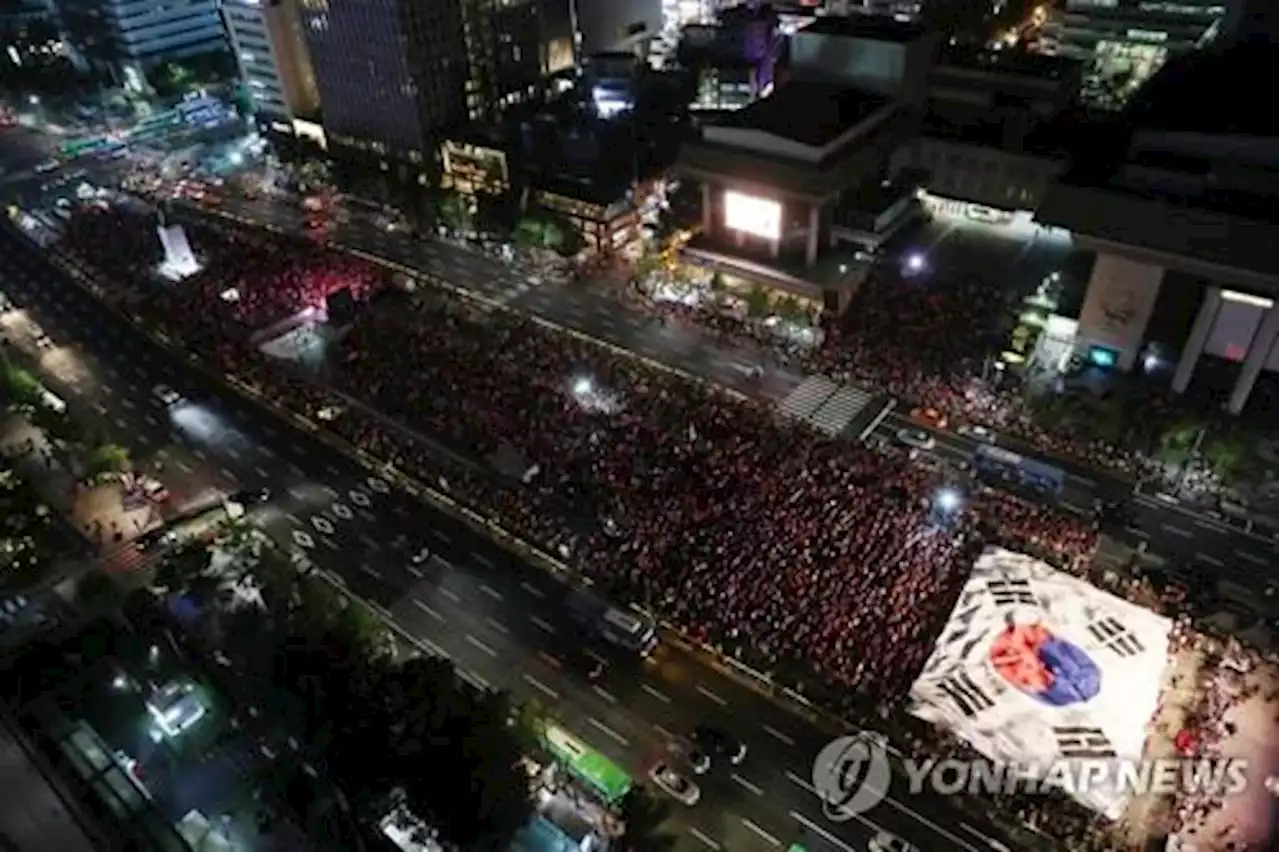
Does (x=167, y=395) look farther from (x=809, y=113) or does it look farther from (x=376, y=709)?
(x=809, y=113)

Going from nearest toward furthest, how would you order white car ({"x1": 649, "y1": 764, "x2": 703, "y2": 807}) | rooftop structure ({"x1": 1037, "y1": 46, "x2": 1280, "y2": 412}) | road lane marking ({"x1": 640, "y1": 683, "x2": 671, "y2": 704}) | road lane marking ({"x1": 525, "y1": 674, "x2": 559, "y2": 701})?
white car ({"x1": 649, "y1": 764, "x2": 703, "y2": 807}) < road lane marking ({"x1": 640, "y1": 683, "x2": 671, "y2": 704}) < road lane marking ({"x1": 525, "y1": 674, "x2": 559, "y2": 701}) < rooftop structure ({"x1": 1037, "y1": 46, "x2": 1280, "y2": 412})

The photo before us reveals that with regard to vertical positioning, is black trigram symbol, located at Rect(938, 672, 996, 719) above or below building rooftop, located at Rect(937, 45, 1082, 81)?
below

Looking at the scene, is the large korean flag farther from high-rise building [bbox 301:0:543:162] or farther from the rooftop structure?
A: high-rise building [bbox 301:0:543:162]

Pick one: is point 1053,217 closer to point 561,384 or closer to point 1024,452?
point 1024,452

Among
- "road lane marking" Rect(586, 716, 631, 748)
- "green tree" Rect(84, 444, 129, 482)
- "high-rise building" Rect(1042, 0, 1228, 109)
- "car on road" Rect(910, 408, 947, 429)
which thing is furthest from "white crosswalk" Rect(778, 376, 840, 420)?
"high-rise building" Rect(1042, 0, 1228, 109)

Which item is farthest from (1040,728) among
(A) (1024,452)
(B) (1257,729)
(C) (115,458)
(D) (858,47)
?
(D) (858,47)

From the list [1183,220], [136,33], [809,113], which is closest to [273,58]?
[136,33]
